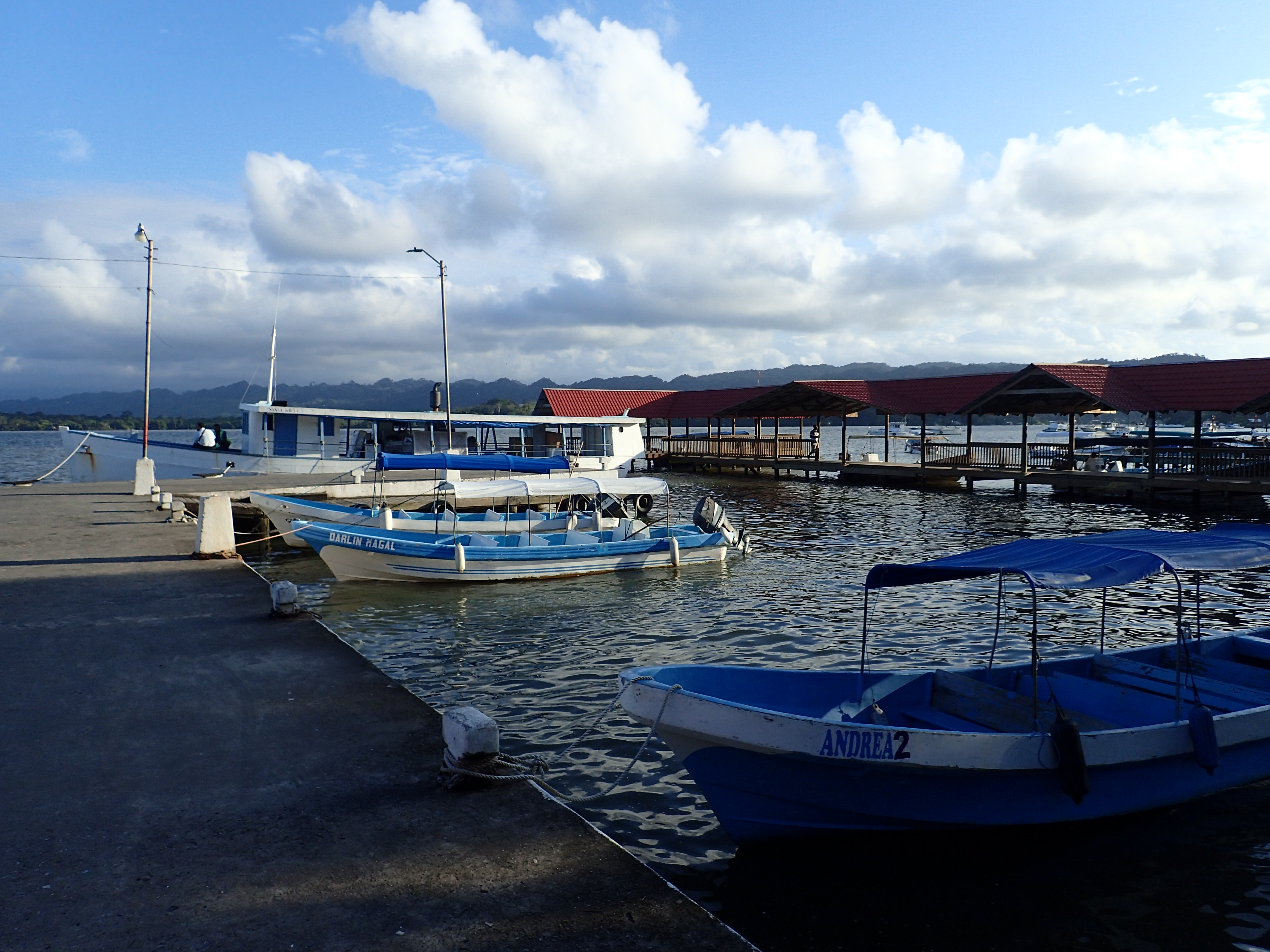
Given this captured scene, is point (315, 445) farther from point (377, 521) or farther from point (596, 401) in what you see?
point (596, 401)

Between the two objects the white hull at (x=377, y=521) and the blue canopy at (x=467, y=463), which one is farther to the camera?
the white hull at (x=377, y=521)

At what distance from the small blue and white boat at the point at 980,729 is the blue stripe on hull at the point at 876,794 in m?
0.01

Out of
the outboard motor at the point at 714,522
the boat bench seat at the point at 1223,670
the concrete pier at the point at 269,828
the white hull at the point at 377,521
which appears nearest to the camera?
the concrete pier at the point at 269,828

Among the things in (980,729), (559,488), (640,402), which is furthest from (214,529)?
(640,402)

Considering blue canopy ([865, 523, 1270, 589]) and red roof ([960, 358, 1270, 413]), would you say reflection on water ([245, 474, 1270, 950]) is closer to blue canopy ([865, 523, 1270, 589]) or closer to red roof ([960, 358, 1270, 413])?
blue canopy ([865, 523, 1270, 589])

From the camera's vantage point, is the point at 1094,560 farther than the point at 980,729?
No

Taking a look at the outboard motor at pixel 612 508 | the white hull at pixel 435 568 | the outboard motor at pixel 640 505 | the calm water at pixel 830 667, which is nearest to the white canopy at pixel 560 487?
the outboard motor at pixel 612 508

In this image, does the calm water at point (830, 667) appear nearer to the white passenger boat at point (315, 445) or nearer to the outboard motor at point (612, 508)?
the outboard motor at point (612, 508)

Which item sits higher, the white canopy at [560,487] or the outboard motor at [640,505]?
the white canopy at [560,487]

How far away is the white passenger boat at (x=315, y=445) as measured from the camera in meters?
38.4

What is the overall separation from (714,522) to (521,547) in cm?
555

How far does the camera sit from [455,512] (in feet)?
70.6

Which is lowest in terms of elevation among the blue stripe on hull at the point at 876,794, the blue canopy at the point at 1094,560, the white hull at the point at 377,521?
the blue stripe on hull at the point at 876,794

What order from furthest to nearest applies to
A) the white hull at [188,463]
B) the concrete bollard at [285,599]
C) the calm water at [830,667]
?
the white hull at [188,463] → the concrete bollard at [285,599] → the calm water at [830,667]
